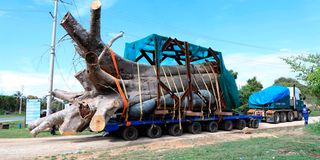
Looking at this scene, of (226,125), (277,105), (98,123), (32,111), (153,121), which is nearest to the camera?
(98,123)

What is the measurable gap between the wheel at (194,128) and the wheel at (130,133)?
11.5 ft

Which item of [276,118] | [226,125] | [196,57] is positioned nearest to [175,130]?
[226,125]

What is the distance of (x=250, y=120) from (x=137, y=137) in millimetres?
8424

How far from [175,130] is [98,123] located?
4.64 m

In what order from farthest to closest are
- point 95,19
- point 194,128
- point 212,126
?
point 212,126 → point 194,128 → point 95,19

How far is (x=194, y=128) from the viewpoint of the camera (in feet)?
50.8

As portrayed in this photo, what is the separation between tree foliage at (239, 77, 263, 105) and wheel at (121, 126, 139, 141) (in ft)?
67.0

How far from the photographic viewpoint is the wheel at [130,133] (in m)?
12.8

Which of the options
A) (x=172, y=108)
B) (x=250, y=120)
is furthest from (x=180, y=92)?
(x=250, y=120)

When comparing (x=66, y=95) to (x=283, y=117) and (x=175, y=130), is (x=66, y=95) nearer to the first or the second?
(x=175, y=130)

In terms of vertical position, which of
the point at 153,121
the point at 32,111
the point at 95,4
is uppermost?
the point at 95,4

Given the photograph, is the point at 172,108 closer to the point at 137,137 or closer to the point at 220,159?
the point at 137,137

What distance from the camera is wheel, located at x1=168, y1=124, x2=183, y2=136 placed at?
47.4 ft

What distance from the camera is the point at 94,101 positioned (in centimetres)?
1284
